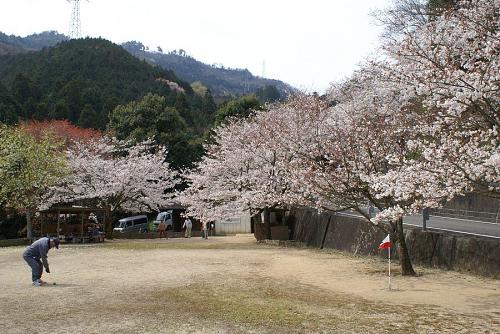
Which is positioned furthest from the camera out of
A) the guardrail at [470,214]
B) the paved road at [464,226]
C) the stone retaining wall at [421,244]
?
the guardrail at [470,214]

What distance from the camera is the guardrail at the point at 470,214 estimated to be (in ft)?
65.2

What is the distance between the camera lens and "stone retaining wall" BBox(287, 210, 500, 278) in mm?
13375

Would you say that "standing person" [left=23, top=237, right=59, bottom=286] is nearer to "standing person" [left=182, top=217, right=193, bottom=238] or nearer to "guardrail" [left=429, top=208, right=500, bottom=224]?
"guardrail" [left=429, top=208, right=500, bottom=224]

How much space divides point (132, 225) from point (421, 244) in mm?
26682

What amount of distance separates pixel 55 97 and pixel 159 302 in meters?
53.1

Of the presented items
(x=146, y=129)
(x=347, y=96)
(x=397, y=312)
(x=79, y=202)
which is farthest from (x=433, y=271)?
(x=146, y=129)

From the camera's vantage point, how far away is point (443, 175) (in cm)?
944

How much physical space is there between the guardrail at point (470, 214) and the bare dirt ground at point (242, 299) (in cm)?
640

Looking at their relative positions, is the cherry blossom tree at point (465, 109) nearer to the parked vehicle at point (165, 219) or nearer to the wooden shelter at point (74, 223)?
the wooden shelter at point (74, 223)

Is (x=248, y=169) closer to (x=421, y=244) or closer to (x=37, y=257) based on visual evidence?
(x=421, y=244)

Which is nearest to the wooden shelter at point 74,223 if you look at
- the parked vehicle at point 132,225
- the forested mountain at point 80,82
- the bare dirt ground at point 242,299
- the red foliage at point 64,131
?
the parked vehicle at point 132,225

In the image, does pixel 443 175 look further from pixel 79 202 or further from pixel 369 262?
pixel 79 202

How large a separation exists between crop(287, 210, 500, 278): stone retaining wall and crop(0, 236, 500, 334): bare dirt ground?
562 millimetres

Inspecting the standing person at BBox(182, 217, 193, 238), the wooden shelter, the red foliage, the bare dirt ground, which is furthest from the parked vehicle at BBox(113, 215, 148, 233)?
the bare dirt ground
